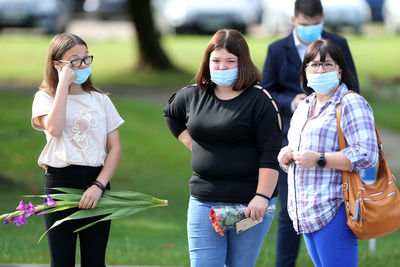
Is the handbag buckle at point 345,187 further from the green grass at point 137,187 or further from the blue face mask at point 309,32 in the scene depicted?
the green grass at point 137,187

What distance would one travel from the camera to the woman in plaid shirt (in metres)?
3.98

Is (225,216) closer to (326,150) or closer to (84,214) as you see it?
(326,150)

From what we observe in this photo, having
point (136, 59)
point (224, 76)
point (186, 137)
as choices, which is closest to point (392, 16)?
point (136, 59)

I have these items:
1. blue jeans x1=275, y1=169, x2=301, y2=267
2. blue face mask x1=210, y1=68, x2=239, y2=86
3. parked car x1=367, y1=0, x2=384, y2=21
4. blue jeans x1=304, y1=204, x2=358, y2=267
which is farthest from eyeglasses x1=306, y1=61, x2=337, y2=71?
parked car x1=367, y1=0, x2=384, y2=21

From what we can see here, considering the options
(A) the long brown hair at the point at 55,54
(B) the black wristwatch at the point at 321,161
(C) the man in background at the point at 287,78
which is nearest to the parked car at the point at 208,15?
(C) the man in background at the point at 287,78

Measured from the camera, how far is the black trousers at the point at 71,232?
14.5ft

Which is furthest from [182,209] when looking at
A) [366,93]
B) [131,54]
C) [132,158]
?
[131,54]

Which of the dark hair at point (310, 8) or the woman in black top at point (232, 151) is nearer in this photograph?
the woman in black top at point (232, 151)

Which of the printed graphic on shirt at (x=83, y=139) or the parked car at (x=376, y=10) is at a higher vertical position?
the printed graphic on shirt at (x=83, y=139)

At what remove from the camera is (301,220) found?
4141 mm

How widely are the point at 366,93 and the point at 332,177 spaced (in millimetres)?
14597

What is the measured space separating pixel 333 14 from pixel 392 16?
2677 millimetres

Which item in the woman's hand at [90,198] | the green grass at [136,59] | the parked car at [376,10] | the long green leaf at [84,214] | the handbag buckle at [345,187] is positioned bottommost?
the green grass at [136,59]

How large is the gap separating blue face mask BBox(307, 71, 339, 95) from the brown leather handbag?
18 cm
